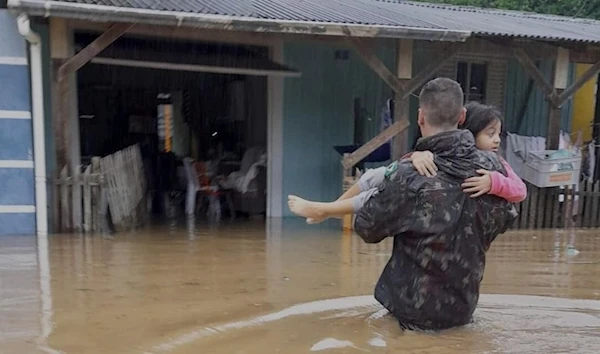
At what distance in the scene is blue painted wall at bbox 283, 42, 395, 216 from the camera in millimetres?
9859

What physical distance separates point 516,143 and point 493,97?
155 centimetres

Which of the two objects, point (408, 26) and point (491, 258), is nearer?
point (491, 258)

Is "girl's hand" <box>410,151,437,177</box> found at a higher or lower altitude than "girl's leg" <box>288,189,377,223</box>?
higher

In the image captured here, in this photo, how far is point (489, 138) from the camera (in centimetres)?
337

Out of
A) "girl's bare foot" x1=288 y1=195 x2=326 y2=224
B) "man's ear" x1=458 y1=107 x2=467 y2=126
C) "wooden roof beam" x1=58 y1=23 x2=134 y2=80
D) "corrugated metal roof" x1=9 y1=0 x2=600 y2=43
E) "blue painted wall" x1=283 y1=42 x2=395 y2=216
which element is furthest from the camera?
"blue painted wall" x1=283 y1=42 x2=395 y2=216

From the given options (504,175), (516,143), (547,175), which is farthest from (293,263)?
(516,143)

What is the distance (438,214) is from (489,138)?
0.60 metres

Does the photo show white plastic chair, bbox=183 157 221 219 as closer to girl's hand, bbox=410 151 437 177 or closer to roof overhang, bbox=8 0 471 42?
roof overhang, bbox=8 0 471 42

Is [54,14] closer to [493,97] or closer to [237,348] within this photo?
[237,348]

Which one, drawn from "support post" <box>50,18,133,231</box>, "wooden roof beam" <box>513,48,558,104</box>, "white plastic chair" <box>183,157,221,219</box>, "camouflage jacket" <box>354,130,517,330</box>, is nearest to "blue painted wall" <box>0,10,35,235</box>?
"support post" <box>50,18,133,231</box>

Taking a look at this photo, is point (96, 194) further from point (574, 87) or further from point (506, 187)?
point (574, 87)

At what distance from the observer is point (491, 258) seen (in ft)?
22.1

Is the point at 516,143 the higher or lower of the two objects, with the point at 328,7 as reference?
lower

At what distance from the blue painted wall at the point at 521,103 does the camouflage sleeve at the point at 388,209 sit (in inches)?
373
